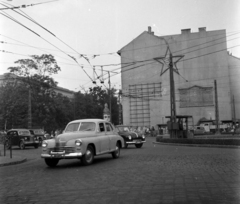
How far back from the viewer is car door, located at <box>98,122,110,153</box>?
1295 cm

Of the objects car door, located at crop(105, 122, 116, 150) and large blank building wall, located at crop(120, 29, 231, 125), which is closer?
car door, located at crop(105, 122, 116, 150)

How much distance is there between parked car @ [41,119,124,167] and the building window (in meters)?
43.8

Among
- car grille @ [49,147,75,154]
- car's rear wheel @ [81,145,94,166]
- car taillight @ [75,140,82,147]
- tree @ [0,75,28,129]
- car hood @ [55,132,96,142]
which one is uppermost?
tree @ [0,75,28,129]

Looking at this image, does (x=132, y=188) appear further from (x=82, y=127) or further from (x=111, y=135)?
(x=111, y=135)

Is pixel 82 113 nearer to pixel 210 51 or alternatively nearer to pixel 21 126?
pixel 21 126

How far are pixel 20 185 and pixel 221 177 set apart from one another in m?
5.06

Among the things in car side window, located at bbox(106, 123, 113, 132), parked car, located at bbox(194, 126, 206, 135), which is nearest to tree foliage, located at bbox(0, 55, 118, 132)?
parked car, located at bbox(194, 126, 206, 135)

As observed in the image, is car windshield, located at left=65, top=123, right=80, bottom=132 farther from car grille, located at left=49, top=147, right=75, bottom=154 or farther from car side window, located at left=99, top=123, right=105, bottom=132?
car grille, located at left=49, top=147, right=75, bottom=154

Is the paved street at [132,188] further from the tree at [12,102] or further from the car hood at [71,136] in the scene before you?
the tree at [12,102]

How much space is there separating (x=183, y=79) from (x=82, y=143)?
47.3 meters

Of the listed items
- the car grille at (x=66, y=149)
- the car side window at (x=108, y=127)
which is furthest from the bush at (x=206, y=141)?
the car grille at (x=66, y=149)

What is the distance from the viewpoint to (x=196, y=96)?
55.9m

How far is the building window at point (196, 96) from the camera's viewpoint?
55.3 meters

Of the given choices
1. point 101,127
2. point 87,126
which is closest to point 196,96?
point 101,127
